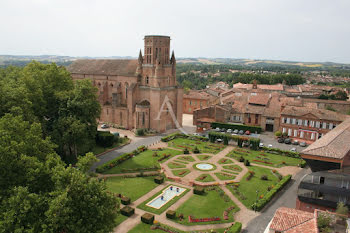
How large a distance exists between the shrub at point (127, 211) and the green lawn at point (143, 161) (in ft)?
38.5

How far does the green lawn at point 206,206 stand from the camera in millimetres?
31583

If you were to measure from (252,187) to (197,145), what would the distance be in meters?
19.7

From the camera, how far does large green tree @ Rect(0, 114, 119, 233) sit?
61.7ft

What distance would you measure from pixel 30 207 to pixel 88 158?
8.14 metres

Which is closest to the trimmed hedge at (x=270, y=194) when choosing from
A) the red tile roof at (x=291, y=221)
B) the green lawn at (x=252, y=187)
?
the green lawn at (x=252, y=187)

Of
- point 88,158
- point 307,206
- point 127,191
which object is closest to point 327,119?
point 307,206

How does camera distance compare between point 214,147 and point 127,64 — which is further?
point 127,64

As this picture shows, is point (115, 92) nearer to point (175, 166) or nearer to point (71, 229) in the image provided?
point (175, 166)

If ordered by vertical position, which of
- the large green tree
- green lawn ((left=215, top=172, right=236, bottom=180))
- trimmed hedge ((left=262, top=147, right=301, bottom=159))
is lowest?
green lawn ((left=215, top=172, right=236, bottom=180))

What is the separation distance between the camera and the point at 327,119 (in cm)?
5912

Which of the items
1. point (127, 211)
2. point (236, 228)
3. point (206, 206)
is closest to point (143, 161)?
point (127, 211)

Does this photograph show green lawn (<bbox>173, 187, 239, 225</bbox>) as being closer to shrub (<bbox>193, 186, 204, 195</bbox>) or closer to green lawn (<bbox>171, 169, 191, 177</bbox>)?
shrub (<bbox>193, 186, 204, 195</bbox>)

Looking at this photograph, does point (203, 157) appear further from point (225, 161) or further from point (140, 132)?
point (140, 132)

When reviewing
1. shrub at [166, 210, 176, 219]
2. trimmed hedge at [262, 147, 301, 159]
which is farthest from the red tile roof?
trimmed hedge at [262, 147, 301, 159]
